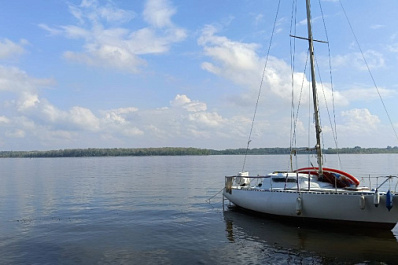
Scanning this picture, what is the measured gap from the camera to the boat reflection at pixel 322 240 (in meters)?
15.7

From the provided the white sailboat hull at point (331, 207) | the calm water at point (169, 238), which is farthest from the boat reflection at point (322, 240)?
the white sailboat hull at point (331, 207)

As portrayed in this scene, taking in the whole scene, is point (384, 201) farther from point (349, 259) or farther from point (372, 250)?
point (349, 259)

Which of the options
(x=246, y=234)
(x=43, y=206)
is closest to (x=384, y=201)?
(x=246, y=234)

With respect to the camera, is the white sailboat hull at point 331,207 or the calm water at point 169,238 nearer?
the calm water at point 169,238

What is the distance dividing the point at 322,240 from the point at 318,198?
8.87 ft

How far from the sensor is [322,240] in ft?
59.4

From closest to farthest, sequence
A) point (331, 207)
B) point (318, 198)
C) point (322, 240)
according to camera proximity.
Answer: point (322, 240) → point (331, 207) → point (318, 198)

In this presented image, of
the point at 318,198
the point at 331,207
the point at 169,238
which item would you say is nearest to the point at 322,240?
the point at 331,207

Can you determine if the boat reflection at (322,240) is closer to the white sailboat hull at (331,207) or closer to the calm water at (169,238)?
the calm water at (169,238)

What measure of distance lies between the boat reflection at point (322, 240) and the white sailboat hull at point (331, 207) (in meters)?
0.61

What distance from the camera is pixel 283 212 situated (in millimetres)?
21984

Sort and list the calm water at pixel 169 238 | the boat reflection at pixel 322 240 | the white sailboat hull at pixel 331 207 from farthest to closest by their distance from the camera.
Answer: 1. the white sailboat hull at pixel 331 207
2. the boat reflection at pixel 322 240
3. the calm water at pixel 169 238

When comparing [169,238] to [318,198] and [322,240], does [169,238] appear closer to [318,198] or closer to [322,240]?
[322,240]

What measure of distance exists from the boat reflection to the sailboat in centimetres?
66
